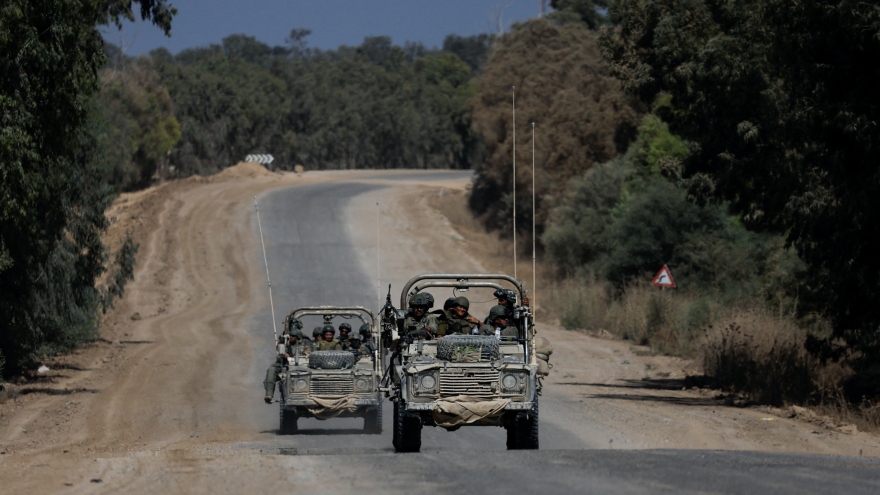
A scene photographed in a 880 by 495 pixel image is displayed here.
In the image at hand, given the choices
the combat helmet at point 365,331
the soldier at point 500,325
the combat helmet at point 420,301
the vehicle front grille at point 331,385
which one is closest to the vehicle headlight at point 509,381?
the soldier at point 500,325

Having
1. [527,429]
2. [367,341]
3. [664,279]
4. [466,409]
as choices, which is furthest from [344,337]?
[664,279]

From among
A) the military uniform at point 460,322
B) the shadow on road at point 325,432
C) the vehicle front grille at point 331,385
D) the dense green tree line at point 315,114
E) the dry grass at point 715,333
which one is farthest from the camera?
the dense green tree line at point 315,114

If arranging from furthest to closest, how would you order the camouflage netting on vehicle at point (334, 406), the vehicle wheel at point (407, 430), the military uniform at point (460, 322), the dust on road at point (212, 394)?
1. the camouflage netting on vehicle at point (334, 406)
2. the military uniform at point (460, 322)
3. the vehicle wheel at point (407, 430)
4. the dust on road at point (212, 394)

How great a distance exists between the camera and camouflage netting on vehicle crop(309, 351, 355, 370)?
60.4ft

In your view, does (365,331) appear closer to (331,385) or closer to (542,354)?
(331,385)

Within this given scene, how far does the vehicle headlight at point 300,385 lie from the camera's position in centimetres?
1817

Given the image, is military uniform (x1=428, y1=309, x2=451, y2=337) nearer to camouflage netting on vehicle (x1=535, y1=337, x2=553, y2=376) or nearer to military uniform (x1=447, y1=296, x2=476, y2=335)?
military uniform (x1=447, y1=296, x2=476, y2=335)

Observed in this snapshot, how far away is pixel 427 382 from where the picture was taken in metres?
12.9

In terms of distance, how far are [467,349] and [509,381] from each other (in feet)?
1.91

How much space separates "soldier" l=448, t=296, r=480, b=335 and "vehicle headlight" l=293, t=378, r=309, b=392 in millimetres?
4679

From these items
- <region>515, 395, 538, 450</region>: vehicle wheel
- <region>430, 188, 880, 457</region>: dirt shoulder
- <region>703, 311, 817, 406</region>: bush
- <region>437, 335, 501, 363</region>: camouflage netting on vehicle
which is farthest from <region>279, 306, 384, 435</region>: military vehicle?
<region>703, 311, 817, 406</region>: bush

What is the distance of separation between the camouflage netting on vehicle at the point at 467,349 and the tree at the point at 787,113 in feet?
28.1

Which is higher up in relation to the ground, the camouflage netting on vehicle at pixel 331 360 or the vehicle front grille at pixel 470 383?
the vehicle front grille at pixel 470 383

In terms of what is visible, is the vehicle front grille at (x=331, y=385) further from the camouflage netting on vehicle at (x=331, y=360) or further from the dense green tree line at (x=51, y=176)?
the dense green tree line at (x=51, y=176)
